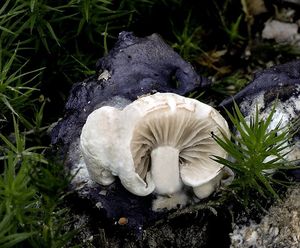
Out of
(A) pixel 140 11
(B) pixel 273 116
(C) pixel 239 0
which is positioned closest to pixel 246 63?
(C) pixel 239 0

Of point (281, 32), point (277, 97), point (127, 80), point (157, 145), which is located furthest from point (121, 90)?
point (281, 32)

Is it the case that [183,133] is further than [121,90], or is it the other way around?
[121,90]

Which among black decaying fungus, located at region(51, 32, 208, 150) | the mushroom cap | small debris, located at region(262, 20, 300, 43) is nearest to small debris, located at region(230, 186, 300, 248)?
the mushroom cap

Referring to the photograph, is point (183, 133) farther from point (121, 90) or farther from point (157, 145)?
point (121, 90)

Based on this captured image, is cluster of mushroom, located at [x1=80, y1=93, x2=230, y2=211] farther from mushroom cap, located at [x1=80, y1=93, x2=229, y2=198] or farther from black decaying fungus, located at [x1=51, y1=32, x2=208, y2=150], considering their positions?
black decaying fungus, located at [x1=51, y1=32, x2=208, y2=150]

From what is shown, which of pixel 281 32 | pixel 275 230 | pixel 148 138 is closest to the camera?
pixel 148 138

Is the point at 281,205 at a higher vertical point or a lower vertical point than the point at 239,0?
lower

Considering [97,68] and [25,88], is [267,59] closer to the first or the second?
[97,68]

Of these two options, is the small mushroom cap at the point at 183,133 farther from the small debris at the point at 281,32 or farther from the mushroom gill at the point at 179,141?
the small debris at the point at 281,32
